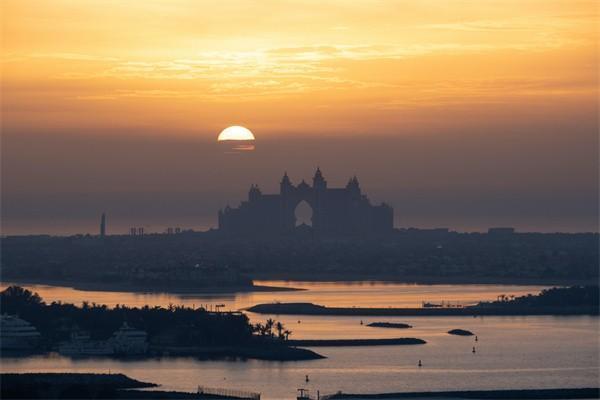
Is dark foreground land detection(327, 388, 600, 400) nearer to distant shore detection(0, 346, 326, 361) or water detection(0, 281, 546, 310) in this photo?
distant shore detection(0, 346, 326, 361)

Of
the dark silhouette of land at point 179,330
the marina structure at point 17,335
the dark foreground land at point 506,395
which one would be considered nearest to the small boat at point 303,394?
the dark foreground land at point 506,395

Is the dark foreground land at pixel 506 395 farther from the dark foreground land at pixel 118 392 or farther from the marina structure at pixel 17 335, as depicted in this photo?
the marina structure at pixel 17 335

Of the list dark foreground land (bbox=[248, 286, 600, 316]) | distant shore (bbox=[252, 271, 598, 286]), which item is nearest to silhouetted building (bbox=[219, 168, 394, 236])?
distant shore (bbox=[252, 271, 598, 286])

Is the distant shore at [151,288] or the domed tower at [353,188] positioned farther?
the domed tower at [353,188]

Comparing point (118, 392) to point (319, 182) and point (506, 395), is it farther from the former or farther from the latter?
point (319, 182)

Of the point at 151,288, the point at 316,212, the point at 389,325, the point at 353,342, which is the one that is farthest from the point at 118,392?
the point at 316,212

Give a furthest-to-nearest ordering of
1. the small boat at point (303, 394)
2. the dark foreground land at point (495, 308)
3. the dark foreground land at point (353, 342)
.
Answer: the dark foreground land at point (495, 308), the dark foreground land at point (353, 342), the small boat at point (303, 394)

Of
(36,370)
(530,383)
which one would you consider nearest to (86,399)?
(36,370)
